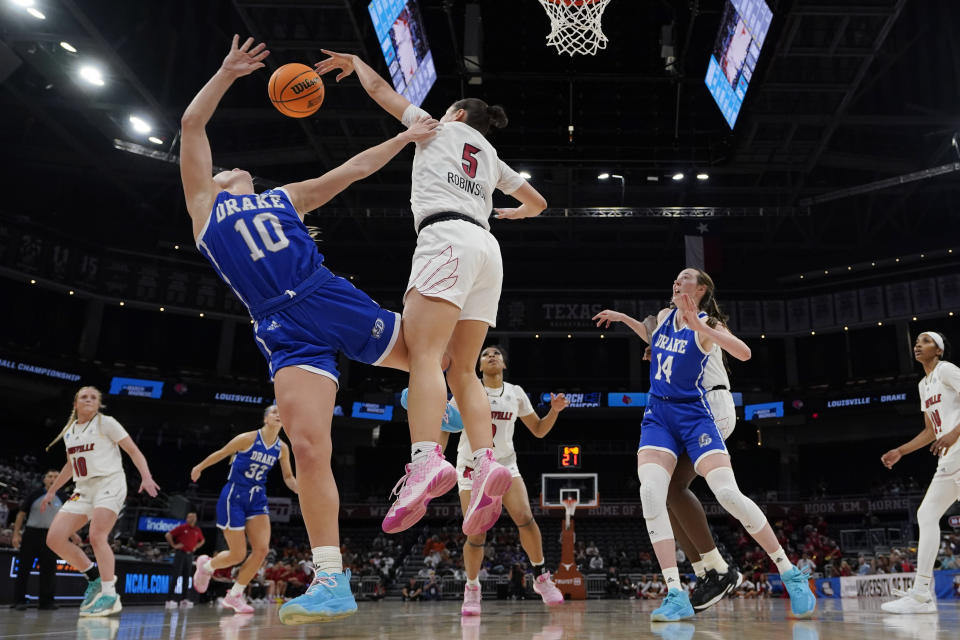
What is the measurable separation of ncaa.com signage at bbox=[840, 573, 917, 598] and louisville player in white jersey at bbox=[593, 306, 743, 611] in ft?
36.1

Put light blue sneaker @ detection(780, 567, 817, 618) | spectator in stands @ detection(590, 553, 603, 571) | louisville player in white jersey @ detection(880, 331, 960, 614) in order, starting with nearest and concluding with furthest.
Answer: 1. light blue sneaker @ detection(780, 567, 817, 618)
2. louisville player in white jersey @ detection(880, 331, 960, 614)
3. spectator in stands @ detection(590, 553, 603, 571)

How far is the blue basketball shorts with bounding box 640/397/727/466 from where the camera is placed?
5.22 meters

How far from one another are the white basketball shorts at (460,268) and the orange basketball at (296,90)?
1245 millimetres

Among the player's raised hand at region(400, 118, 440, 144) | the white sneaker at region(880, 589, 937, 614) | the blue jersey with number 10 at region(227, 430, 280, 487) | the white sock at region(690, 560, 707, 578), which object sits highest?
the player's raised hand at region(400, 118, 440, 144)

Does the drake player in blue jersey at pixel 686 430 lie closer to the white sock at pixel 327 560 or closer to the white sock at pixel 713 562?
the white sock at pixel 713 562

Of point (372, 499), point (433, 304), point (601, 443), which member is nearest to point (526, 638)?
point (433, 304)

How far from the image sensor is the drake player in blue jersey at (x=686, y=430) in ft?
16.3

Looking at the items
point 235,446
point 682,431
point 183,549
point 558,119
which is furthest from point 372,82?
point 558,119

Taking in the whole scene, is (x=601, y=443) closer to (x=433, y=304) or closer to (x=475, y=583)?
(x=475, y=583)

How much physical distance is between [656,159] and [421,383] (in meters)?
16.0

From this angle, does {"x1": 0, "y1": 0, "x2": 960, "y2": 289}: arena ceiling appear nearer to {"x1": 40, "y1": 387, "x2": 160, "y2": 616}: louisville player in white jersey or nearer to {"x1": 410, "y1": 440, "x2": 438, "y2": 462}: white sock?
{"x1": 40, "y1": 387, "x2": 160, "y2": 616}: louisville player in white jersey

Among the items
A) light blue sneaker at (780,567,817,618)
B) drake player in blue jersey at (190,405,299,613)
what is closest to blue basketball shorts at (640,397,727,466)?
light blue sneaker at (780,567,817,618)

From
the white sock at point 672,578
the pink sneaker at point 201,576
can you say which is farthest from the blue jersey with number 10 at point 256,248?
the pink sneaker at point 201,576

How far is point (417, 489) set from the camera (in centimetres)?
337
